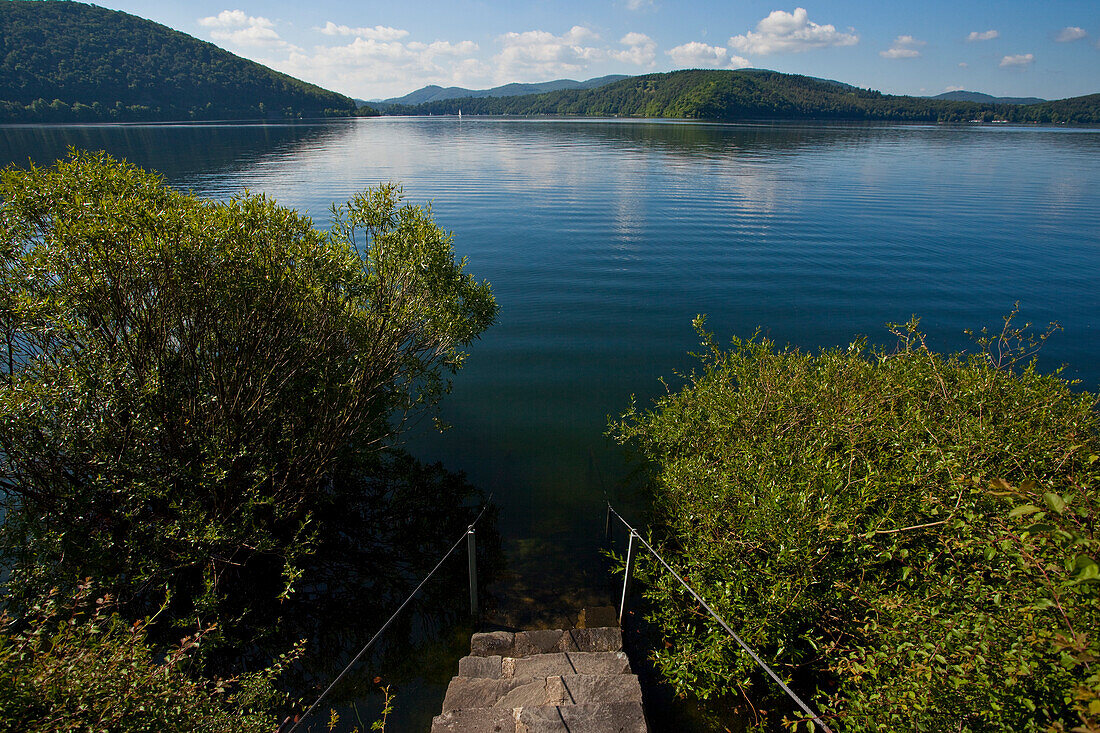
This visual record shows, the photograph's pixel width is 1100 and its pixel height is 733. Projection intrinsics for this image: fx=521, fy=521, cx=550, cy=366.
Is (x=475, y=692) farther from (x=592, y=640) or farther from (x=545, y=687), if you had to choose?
(x=592, y=640)

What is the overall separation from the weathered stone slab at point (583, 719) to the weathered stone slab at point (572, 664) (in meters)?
1.18

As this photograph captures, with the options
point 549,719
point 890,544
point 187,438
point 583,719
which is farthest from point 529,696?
point 187,438

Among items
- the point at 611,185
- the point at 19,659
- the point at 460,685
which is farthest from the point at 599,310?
the point at 611,185

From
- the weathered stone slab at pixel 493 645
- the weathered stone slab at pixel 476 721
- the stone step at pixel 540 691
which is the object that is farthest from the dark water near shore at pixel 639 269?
the weathered stone slab at pixel 476 721

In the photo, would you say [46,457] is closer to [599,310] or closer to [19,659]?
[19,659]

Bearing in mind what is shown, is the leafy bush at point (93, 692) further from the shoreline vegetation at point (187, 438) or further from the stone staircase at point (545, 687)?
the stone staircase at point (545, 687)

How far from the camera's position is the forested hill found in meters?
138

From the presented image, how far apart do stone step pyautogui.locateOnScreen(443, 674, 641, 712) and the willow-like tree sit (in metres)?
4.74

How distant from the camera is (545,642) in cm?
1139

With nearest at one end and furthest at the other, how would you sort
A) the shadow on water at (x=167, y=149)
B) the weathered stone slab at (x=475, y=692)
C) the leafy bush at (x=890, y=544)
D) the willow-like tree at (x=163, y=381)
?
the leafy bush at (x=890, y=544), the weathered stone slab at (x=475, y=692), the willow-like tree at (x=163, y=381), the shadow on water at (x=167, y=149)

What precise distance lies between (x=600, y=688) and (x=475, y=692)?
2361mm

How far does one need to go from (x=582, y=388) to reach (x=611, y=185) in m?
49.0

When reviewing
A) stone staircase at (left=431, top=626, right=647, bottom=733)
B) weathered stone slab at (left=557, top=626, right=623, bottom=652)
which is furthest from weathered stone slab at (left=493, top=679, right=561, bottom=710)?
weathered stone slab at (left=557, top=626, right=623, bottom=652)

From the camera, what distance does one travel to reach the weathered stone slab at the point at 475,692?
953cm
